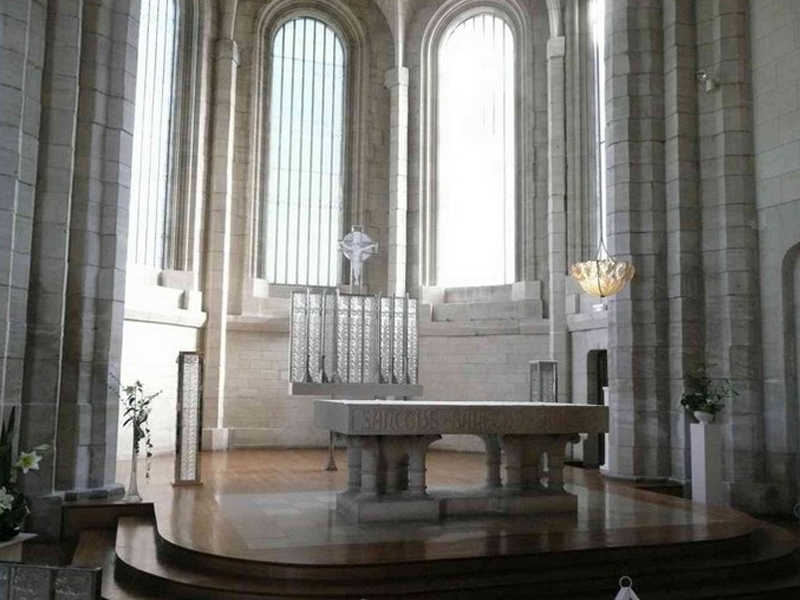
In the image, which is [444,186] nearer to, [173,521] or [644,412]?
[644,412]

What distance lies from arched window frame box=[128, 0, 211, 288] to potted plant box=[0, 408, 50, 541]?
26.1 ft

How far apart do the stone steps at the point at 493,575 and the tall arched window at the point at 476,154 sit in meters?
10.4

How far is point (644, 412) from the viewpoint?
1095 cm

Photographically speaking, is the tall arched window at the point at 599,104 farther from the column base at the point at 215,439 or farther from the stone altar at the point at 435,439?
the column base at the point at 215,439

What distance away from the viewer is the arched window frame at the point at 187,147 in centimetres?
1575

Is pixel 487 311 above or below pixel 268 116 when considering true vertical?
below

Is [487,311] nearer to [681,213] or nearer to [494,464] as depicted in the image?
[681,213]

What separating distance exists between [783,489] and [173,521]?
7.30 meters

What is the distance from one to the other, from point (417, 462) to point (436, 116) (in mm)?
10921

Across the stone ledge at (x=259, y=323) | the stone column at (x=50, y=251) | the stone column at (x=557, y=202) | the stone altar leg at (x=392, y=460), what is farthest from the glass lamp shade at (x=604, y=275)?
the stone ledge at (x=259, y=323)

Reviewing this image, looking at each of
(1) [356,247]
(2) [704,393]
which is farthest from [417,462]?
(1) [356,247]

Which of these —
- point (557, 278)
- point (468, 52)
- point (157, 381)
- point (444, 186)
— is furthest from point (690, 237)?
point (157, 381)

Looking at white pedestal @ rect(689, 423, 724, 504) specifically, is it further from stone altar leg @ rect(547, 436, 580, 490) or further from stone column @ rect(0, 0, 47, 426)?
stone column @ rect(0, 0, 47, 426)

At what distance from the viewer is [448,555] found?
6.36 meters
